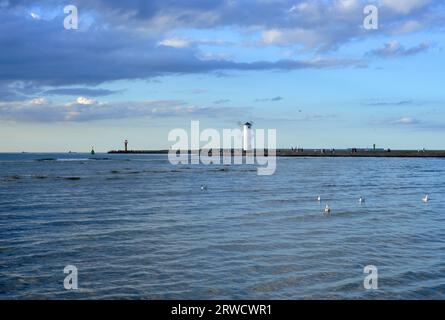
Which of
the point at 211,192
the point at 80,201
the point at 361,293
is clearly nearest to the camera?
the point at 361,293

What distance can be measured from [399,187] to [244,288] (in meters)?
40.0

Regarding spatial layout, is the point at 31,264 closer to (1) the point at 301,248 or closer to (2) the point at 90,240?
(2) the point at 90,240

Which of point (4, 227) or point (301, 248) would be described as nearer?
point (301, 248)

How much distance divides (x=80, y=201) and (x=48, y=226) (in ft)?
40.9

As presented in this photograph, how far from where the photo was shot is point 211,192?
4572cm

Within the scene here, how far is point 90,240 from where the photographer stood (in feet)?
70.4
